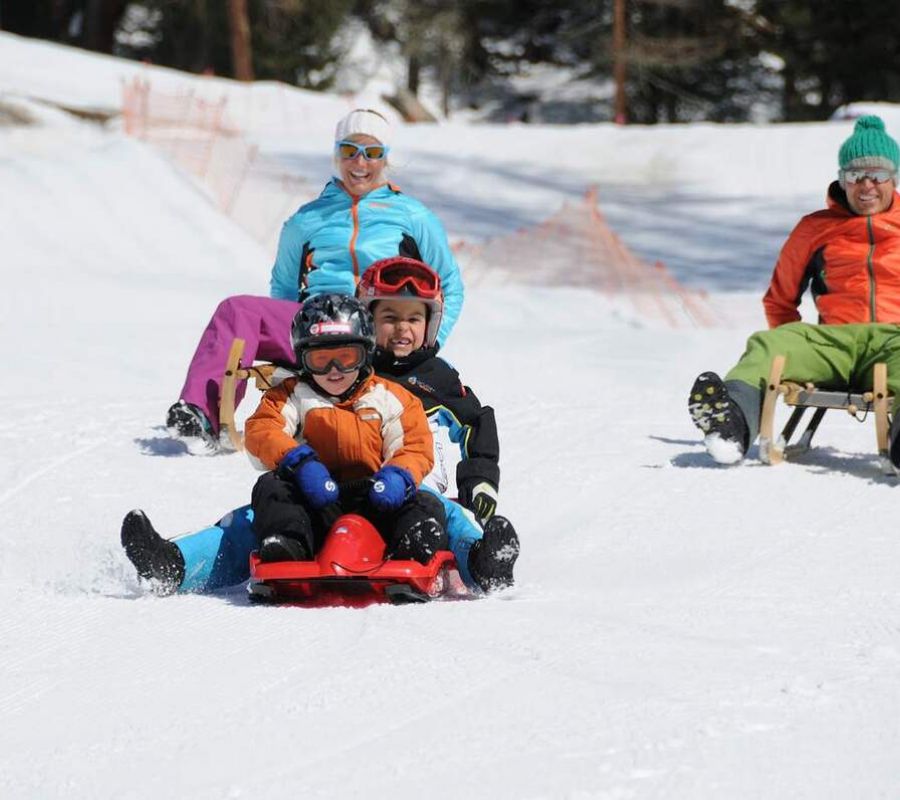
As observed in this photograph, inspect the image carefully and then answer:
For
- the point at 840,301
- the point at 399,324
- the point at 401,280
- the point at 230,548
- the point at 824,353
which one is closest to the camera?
Answer: the point at 230,548

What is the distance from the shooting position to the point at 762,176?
21.0 m

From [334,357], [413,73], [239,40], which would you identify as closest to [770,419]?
[334,357]

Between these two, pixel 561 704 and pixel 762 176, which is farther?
pixel 762 176

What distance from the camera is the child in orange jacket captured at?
14.4 feet

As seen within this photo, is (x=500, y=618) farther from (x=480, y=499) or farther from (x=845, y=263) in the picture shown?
(x=845, y=263)

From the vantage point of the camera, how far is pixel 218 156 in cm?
1917

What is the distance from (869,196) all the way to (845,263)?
0.30m

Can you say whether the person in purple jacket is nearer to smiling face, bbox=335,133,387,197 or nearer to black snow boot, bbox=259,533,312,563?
smiling face, bbox=335,133,387,197

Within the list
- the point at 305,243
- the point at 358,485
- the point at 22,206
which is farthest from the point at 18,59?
the point at 358,485

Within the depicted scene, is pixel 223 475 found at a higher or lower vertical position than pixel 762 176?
lower

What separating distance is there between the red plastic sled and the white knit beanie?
2.73 meters

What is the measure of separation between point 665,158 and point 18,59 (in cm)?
995

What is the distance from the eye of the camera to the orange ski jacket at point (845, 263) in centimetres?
666

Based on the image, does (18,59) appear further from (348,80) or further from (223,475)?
(223,475)
